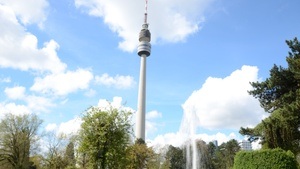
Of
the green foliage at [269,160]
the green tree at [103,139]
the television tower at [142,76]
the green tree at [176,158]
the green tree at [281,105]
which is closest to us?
the green foliage at [269,160]

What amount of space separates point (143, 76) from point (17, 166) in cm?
7309

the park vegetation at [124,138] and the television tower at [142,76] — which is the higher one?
the television tower at [142,76]

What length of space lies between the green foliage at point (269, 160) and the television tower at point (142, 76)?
87333mm

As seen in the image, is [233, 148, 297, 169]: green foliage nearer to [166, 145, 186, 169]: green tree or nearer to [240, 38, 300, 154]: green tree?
[240, 38, 300, 154]: green tree

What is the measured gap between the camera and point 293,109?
32.0 m

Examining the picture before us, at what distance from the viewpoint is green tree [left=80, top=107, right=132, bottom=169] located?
92.4ft

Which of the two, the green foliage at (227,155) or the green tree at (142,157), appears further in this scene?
the green foliage at (227,155)

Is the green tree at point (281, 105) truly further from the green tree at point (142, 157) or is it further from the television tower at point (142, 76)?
the television tower at point (142, 76)

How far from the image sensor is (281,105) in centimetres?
3650

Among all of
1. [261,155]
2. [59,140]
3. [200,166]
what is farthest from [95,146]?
[200,166]

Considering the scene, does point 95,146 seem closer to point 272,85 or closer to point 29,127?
point 272,85

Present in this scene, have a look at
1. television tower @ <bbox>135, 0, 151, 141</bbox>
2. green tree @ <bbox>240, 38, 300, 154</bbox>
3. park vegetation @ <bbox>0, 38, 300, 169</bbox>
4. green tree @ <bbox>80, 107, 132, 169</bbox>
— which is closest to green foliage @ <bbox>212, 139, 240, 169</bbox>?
television tower @ <bbox>135, 0, 151, 141</bbox>

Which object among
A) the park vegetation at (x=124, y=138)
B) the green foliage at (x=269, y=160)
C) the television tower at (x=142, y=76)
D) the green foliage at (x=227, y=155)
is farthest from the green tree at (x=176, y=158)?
the green foliage at (x=269, y=160)

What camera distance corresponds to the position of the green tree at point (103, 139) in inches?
1109
